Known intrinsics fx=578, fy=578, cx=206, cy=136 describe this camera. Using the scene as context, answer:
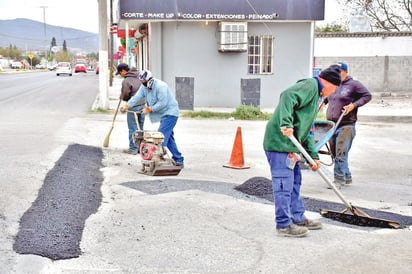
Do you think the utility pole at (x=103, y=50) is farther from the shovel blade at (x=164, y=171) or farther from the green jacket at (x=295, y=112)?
the green jacket at (x=295, y=112)

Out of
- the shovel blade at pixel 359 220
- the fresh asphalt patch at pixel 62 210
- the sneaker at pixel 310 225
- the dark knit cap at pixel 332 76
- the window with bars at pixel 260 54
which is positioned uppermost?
the window with bars at pixel 260 54

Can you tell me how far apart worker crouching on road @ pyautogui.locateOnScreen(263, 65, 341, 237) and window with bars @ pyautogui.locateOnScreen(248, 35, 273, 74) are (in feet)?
50.3

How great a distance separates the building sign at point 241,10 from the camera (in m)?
19.9

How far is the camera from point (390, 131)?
1573cm

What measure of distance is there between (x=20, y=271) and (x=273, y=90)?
17285mm

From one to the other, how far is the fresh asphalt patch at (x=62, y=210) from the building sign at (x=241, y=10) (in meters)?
11.4

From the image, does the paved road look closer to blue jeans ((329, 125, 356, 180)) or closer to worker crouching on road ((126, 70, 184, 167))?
blue jeans ((329, 125, 356, 180))

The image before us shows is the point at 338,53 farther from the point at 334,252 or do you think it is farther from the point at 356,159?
the point at 334,252

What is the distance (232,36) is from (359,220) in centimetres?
1464

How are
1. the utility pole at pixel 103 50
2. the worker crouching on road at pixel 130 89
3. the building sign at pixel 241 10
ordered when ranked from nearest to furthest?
1. the worker crouching on road at pixel 130 89
2. the utility pole at pixel 103 50
3. the building sign at pixel 241 10

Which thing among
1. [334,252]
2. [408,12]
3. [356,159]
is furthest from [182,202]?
[408,12]

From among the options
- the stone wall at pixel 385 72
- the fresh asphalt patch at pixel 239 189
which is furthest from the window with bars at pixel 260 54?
the fresh asphalt patch at pixel 239 189

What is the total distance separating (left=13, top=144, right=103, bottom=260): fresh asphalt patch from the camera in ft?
17.1

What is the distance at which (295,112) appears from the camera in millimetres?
5633
